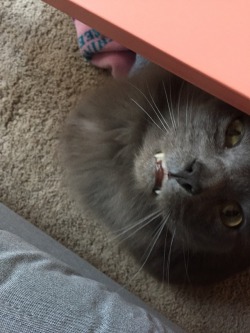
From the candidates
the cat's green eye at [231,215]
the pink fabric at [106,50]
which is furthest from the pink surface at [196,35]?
the pink fabric at [106,50]

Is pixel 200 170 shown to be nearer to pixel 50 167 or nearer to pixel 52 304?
pixel 52 304

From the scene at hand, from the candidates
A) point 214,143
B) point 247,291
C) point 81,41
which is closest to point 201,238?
point 214,143

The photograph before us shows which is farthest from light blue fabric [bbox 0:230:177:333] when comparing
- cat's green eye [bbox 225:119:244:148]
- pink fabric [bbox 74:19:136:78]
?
pink fabric [bbox 74:19:136:78]

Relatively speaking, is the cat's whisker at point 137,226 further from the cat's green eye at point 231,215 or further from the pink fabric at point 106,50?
the pink fabric at point 106,50

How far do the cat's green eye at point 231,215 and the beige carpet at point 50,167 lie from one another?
496mm

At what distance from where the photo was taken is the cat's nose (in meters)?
0.78

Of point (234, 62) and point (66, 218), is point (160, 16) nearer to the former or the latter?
point (234, 62)

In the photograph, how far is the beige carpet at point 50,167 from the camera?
1334mm

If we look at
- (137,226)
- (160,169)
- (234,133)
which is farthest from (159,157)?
(137,226)

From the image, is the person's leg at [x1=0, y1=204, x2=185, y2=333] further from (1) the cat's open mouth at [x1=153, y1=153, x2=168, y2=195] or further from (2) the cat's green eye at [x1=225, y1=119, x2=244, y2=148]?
(2) the cat's green eye at [x1=225, y1=119, x2=244, y2=148]

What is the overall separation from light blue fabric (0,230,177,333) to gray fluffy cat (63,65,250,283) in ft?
0.66

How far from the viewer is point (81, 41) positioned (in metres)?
1.26

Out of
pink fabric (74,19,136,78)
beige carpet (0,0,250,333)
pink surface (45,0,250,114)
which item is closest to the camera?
pink surface (45,0,250,114)

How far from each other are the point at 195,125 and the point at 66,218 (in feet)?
2.13
